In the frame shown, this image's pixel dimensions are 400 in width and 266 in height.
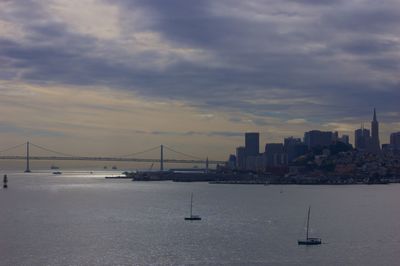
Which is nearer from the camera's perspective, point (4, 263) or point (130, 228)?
point (4, 263)

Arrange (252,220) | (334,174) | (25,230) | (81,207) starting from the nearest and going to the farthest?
(25,230), (252,220), (81,207), (334,174)

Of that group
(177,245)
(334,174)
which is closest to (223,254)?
(177,245)

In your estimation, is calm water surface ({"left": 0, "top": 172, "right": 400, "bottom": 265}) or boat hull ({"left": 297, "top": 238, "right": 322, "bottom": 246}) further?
boat hull ({"left": 297, "top": 238, "right": 322, "bottom": 246})

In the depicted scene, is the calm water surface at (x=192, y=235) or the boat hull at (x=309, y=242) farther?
the boat hull at (x=309, y=242)

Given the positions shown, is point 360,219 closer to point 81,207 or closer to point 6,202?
point 81,207

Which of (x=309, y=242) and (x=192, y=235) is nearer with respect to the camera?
(x=309, y=242)

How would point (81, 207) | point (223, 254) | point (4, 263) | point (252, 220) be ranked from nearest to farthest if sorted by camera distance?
1. point (4, 263)
2. point (223, 254)
3. point (252, 220)
4. point (81, 207)

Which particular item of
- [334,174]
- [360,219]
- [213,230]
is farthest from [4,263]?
[334,174]

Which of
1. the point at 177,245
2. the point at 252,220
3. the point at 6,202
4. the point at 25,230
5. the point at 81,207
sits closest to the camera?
the point at 177,245

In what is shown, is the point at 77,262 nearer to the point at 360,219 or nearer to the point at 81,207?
the point at 360,219
